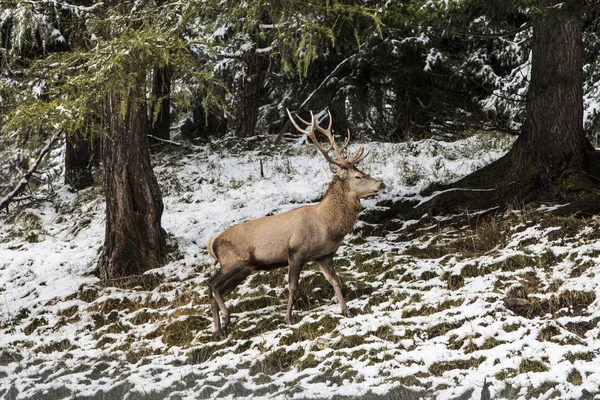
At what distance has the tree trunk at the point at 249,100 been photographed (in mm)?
16031

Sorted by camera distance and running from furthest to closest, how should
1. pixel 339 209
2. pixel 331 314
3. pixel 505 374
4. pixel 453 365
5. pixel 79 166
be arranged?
pixel 79 166 < pixel 339 209 < pixel 331 314 < pixel 453 365 < pixel 505 374

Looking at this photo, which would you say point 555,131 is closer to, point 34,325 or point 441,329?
point 441,329

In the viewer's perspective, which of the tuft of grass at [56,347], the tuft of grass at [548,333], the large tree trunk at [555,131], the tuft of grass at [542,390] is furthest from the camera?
the large tree trunk at [555,131]

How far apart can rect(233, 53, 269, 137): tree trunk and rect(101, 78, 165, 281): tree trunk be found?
5843mm

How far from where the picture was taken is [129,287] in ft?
32.8

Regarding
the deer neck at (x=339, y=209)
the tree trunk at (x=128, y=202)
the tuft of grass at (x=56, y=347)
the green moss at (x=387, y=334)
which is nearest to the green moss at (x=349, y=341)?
the green moss at (x=387, y=334)

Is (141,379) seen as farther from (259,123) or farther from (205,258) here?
(259,123)

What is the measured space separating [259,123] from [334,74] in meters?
5.15

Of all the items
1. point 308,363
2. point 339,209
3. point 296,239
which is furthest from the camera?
point 339,209

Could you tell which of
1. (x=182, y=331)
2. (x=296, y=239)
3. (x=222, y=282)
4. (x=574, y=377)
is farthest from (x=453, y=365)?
(x=182, y=331)

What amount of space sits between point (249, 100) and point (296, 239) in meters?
8.57

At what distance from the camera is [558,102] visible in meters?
9.81

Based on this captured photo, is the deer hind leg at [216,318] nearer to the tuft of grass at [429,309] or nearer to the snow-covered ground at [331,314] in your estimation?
the snow-covered ground at [331,314]

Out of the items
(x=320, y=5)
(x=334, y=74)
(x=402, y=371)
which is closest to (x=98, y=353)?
(x=402, y=371)
